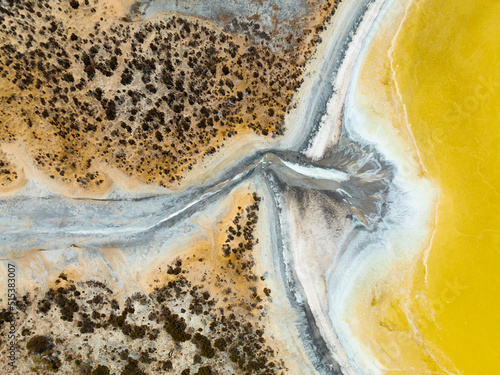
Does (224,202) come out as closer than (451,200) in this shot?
Yes

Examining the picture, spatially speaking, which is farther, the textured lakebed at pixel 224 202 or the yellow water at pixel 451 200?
the yellow water at pixel 451 200

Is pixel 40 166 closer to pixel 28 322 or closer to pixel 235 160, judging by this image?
pixel 28 322

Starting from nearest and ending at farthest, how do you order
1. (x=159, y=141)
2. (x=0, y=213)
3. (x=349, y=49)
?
(x=0, y=213) < (x=159, y=141) < (x=349, y=49)

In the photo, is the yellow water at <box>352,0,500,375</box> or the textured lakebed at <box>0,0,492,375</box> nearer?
the textured lakebed at <box>0,0,492,375</box>

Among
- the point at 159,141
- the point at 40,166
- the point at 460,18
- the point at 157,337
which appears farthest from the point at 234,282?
the point at 460,18

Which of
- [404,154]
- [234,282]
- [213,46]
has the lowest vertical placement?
[234,282]

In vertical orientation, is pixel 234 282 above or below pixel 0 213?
below

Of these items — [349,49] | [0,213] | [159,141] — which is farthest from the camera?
[349,49]

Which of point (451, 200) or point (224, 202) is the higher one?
point (224, 202)
